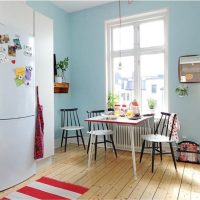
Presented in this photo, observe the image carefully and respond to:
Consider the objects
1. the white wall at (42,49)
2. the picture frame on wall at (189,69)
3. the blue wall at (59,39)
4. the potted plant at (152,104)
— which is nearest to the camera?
the white wall at (42,49)

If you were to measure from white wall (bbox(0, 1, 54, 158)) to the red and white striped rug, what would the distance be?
0.63 meters

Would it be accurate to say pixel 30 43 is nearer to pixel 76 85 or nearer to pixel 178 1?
pixel 76 85

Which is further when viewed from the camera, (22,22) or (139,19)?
(139,19)

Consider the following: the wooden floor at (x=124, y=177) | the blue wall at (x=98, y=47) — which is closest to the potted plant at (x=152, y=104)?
the blue wall at (x=98, y=47)

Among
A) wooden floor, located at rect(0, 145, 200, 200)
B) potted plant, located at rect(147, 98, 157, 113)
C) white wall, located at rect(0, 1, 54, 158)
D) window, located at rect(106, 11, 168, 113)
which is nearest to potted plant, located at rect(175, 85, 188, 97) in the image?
window, located at rect(106, 11, 168, 113)

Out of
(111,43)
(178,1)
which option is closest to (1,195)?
(111,43)

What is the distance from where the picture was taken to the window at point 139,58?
3891 mm

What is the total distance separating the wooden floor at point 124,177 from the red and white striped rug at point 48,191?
0.34 feet

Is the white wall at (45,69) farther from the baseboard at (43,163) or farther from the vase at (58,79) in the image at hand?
the vase at (58,79)

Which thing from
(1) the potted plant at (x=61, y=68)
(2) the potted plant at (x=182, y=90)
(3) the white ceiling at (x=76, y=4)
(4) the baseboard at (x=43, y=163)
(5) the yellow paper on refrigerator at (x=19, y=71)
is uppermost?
(3) the white ceiling at (x=76, y=4)

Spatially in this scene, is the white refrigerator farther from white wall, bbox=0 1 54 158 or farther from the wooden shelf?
the wooden shelf

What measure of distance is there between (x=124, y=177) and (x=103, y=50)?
2597mm

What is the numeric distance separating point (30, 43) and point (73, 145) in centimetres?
247

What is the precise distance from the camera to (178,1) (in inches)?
141
